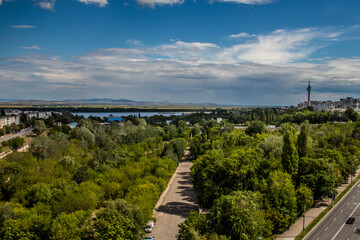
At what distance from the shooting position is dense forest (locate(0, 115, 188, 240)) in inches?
909

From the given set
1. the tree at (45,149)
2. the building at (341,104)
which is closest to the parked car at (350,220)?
the tree at (45,149)

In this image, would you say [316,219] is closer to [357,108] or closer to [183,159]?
[183,159]

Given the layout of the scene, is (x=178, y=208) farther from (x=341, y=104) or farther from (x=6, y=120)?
(x=341, y=104)

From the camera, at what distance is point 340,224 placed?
29.3 m

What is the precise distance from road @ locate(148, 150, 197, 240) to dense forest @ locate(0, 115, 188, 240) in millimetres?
2078

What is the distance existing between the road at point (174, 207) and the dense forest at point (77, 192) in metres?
2.08

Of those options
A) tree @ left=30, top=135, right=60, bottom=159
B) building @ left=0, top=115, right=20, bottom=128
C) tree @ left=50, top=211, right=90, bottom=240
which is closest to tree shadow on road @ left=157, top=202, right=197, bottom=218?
tree @ left=50, top=211, right=90, bottom=240

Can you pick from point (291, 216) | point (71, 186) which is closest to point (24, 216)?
point (71, 186)

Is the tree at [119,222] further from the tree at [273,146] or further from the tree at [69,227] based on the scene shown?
the tree at [273,146]

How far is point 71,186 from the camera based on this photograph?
3281 cm

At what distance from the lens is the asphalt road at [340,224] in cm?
2664

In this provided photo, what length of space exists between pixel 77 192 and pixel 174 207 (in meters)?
11.9

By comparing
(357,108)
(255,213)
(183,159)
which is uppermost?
(357,108)

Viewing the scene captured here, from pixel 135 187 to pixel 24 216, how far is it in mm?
11366
